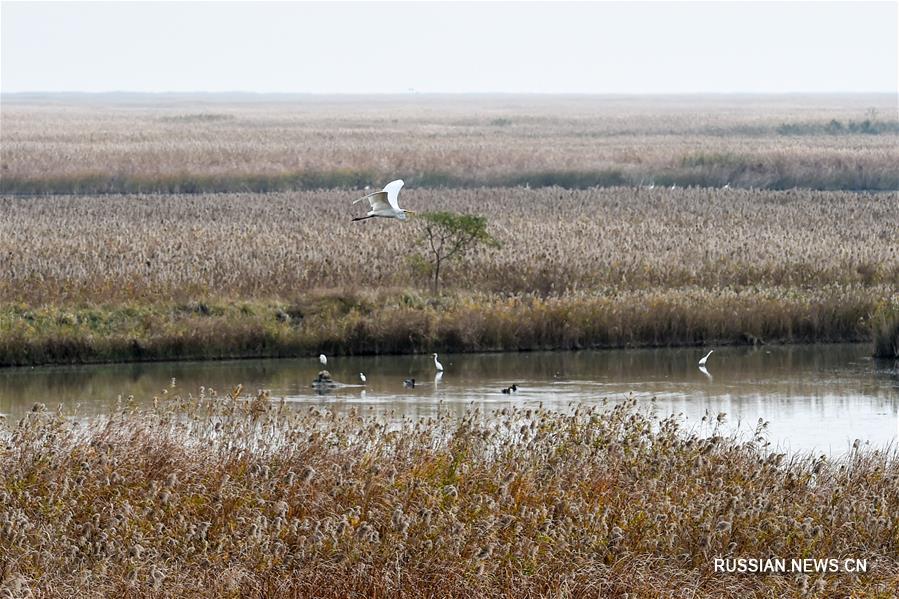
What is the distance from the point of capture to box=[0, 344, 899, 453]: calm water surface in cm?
1973

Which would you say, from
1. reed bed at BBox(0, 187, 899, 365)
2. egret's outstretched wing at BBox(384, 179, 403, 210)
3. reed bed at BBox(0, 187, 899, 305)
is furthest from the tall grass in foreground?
reed bed at BBox(0, 187, 899, 305)

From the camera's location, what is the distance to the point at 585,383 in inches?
869

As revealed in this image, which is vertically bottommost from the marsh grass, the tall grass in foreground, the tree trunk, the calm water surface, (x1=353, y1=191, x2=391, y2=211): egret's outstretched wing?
the calm water surface

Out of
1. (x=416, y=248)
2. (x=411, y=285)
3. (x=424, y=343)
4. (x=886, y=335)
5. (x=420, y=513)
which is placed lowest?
(x=424, y=343)

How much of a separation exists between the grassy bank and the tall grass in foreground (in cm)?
1027

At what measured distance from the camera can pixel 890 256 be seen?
30797 mm

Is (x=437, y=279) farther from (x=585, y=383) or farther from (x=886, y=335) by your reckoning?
(x=886, y=335)

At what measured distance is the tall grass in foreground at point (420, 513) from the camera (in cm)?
988

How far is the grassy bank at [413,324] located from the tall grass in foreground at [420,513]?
33.7 feet

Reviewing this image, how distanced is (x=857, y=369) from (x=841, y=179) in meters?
31.3

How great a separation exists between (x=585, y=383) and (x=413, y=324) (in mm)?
3778

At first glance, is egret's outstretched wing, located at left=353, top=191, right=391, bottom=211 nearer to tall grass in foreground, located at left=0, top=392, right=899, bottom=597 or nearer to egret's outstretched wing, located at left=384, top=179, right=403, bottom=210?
egret's outstretched wing, located at left=384, top=179, right=403, bottom=210

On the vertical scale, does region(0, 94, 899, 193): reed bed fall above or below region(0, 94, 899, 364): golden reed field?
above

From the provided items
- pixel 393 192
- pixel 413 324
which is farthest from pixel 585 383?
pixel 393 192
